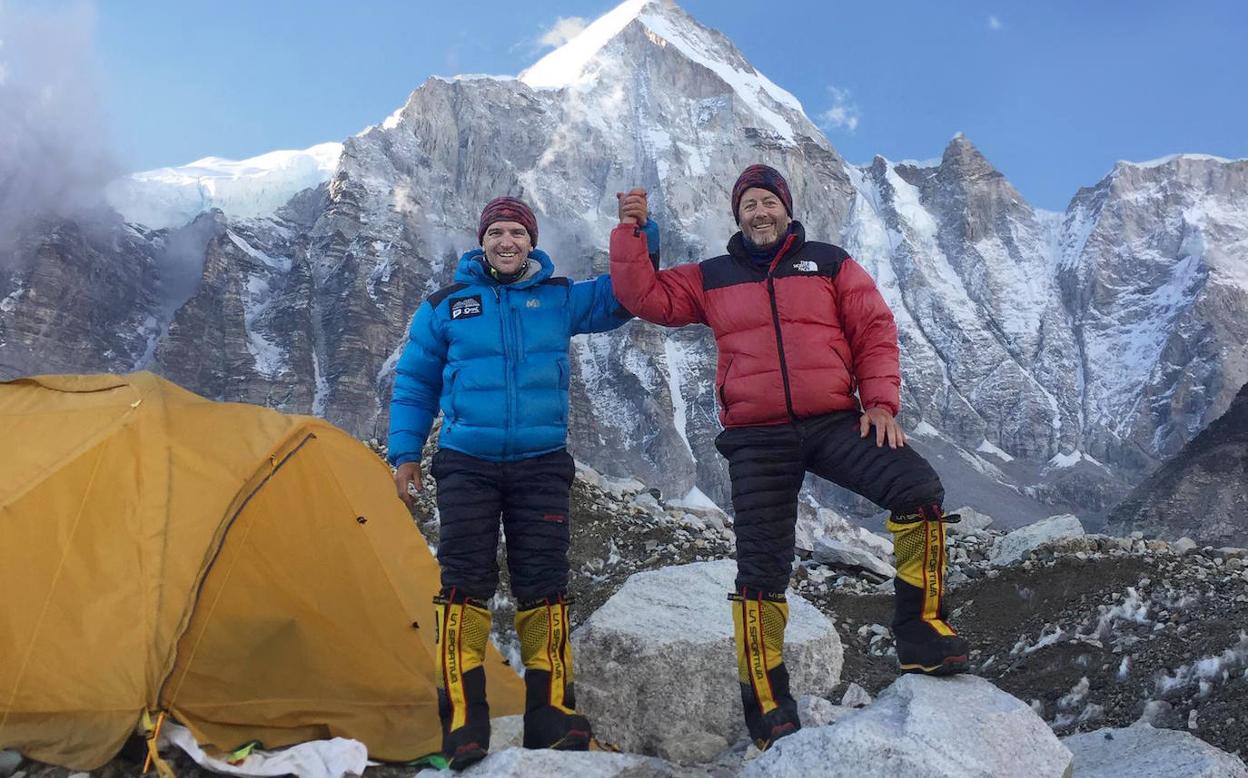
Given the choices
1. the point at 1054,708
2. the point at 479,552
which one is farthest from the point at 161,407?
the point at 1054,708

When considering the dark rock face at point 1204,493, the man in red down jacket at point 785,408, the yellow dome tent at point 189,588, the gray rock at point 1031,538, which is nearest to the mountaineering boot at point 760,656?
the man in red down jacket at point 785,408

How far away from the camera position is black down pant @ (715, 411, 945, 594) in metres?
3.91

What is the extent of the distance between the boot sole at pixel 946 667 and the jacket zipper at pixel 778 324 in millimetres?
1269

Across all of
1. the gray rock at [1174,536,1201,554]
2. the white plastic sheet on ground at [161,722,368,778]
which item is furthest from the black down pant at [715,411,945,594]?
the gray rock at [1174,536,1201,554]

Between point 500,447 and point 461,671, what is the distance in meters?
1.14

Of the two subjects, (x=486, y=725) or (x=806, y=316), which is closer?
(x=486, y=725)

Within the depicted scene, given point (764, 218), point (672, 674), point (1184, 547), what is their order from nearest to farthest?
point (764, 218) < point (672, 674) < point (1184, 547)

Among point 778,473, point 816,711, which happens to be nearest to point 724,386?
point 778,473

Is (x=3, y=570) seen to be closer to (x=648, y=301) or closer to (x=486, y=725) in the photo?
(x=486, y=725)

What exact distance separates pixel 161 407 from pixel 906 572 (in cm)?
453

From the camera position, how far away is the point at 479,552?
4109mm

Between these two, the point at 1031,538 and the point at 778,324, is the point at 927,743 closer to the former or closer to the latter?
the point at 778,324

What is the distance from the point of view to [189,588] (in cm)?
470

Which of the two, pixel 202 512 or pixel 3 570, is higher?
pixel 202 512
